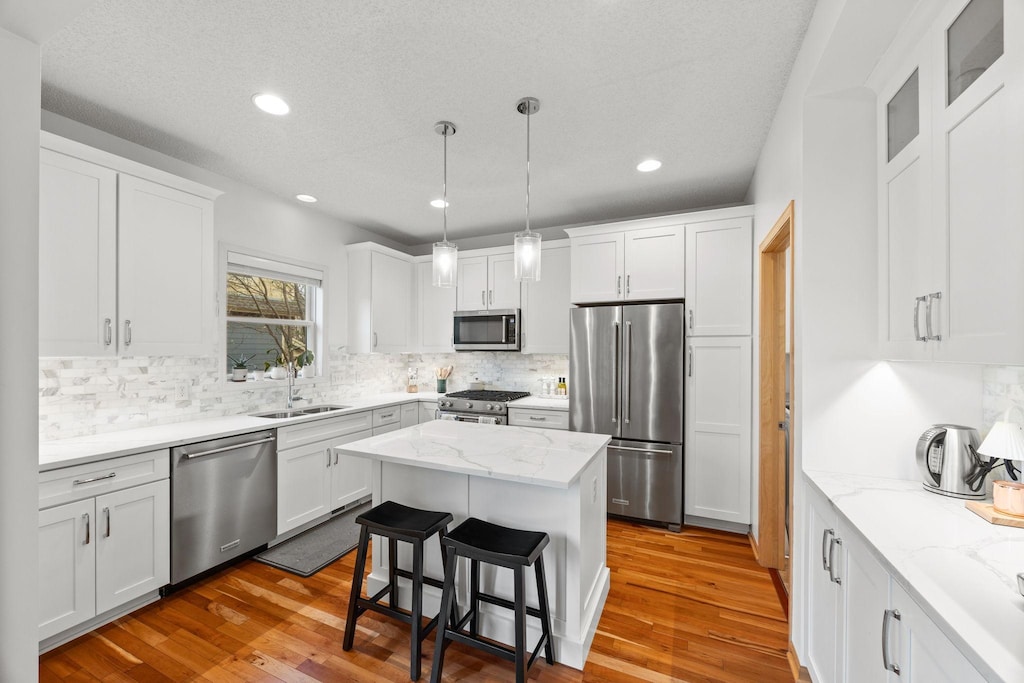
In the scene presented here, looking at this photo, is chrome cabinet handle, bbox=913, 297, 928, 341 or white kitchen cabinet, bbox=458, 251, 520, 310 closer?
chrome cabinet handle, bbox=913, 297, 928, 341

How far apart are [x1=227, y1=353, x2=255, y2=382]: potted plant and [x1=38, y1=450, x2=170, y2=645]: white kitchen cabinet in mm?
1066

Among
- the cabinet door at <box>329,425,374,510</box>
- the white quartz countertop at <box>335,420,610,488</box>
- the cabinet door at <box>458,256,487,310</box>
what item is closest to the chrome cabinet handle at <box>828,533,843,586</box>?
the white quartz countertop at <box>335,420,610,488</box>

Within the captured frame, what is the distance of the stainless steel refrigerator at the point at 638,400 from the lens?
339cm

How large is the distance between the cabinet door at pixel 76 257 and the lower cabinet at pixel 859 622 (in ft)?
11.1

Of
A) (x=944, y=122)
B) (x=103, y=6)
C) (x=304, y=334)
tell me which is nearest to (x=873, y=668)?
(x=944, y=122)

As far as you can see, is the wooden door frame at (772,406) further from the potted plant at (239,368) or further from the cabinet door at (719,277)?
the potted plant at (239,368)

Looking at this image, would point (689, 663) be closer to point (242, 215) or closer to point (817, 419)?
point (817, 419)

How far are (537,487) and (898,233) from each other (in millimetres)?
1719

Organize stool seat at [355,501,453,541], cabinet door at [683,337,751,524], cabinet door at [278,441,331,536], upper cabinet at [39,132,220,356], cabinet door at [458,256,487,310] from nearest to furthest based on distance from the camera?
stool seat at [355,501,453,541] → upper cabinet at [39,132,220,356] → cabinet door at [278,441,331,536] → cabinet door at [683,337,751,524] → cabinet door at [458,256,487,310]

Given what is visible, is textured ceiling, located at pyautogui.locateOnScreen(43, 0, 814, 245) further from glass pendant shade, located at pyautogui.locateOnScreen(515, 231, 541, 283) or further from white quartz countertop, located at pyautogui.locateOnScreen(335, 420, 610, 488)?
white quartz countertop, located at pyautogui.locateOnScreen(335, 420, 610, 488)

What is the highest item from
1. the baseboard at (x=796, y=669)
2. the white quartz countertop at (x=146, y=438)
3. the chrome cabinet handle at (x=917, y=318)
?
the chrome cabinet handle at (x=917, y=318)

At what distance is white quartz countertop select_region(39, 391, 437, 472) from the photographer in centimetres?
207

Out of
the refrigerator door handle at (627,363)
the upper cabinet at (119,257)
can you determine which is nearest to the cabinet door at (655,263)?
the refrigerator door handle at (627,363)

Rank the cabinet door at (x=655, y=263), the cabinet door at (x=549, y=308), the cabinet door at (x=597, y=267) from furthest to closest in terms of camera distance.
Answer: the cabinet door at (x=549, y=308), the cabinet door at (x=597, y=267), the cabinet door at (x=655, y=263)
